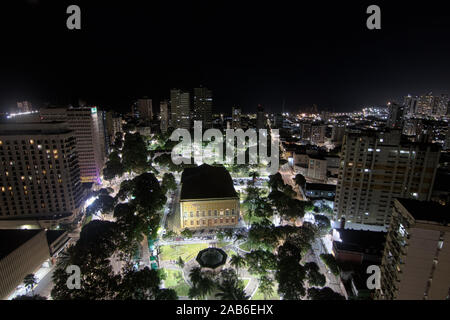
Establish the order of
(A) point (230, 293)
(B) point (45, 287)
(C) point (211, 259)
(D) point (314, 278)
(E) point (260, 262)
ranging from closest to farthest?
(A) point (230, 293)
(D) point (314, 278)
(E) point (260, 262)
(B) point (45, 287)
(C) point (211, 259)

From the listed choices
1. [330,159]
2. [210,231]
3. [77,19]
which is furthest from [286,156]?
[77,19]

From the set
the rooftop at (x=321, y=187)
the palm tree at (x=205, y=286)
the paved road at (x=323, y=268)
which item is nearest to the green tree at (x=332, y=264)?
the paved road at (x=323, y=268)

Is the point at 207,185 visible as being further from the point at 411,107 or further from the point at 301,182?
the point at 411,107

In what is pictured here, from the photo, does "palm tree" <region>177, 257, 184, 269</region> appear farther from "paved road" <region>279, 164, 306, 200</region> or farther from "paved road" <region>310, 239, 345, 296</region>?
"paved road" <region>279, 164, 306, 200</region>

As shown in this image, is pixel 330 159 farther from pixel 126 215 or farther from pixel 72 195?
pixel 72 195

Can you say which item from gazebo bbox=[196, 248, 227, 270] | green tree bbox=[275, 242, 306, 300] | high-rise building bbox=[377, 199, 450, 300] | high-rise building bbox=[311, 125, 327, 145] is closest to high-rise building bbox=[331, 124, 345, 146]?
high-rise building bbox=[311, 125, 327, 145]

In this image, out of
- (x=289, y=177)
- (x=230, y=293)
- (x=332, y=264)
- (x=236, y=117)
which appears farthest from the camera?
(x=236, y=117)

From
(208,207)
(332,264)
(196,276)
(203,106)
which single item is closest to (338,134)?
(203,106)
